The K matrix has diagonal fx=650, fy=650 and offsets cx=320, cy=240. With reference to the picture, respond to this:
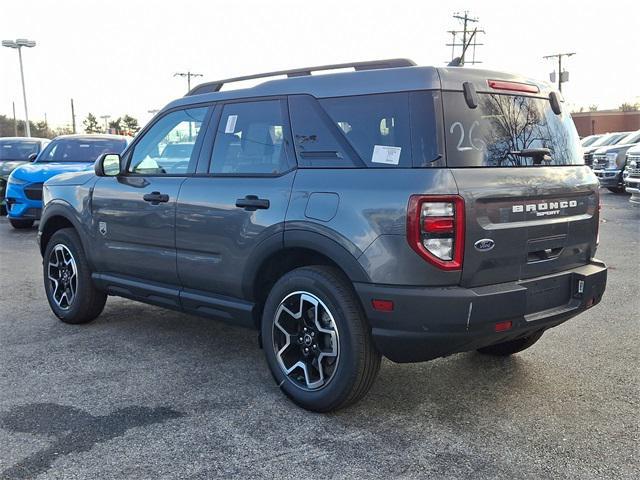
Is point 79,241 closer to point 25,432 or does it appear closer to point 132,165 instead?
point 132,165

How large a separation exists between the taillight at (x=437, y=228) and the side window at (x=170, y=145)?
1.92 metres

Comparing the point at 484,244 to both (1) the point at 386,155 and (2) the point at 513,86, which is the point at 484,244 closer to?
(1) the point at 386,155

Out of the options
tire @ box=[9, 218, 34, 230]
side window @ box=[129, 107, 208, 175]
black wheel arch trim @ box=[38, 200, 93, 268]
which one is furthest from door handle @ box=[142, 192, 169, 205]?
tire @ box=[9, 218, 34, 230]

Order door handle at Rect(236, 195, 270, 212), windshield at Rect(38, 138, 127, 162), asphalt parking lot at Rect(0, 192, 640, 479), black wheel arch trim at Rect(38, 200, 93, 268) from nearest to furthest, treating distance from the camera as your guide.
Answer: asphalt parking lot at Rect(0, 192, 640, 479), door handle at Rect(236, 195, 270, 212), black wheel arch trim at Rect(38, 200, 93, 268), windshield at Rect(38, 138, 127, 162)

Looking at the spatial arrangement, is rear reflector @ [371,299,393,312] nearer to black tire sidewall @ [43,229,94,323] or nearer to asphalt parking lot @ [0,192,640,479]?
asphalt parking lot @ [0,192,640,479]

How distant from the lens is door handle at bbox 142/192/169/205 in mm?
4544

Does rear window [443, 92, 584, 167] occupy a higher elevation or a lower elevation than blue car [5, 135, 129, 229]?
higher

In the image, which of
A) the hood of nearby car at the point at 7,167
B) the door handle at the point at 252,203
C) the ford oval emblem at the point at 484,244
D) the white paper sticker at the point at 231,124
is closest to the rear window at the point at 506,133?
the ford oval emblem at the point at 484,244

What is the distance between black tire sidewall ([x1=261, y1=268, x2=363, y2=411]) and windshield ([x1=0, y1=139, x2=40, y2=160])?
12441 mm

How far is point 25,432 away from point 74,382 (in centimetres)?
74

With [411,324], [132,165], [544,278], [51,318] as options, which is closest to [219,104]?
[132,165]

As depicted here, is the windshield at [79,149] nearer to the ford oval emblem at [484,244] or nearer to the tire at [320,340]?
the tire at [320,340]

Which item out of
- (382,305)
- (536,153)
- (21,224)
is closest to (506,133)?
(536,153)

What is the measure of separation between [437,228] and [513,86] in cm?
111
